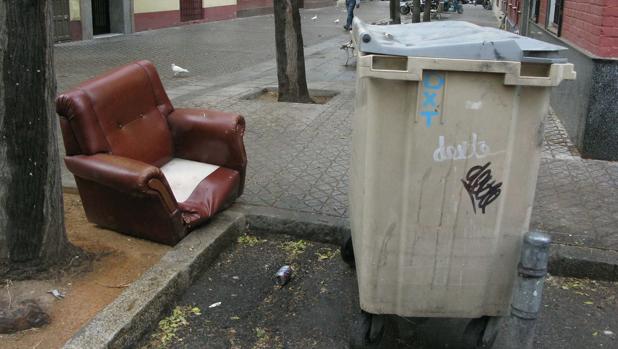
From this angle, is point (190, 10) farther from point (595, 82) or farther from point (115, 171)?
point (115, 171)

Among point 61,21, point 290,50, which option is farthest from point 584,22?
point 61,21

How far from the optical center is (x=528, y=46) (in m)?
2.61

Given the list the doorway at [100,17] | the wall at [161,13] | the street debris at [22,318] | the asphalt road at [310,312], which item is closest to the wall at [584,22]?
the asphalt road at [310,312]

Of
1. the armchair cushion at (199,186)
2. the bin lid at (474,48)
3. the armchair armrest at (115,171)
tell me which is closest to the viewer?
the bin lid at (474,48)

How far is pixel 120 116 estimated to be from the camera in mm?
4109

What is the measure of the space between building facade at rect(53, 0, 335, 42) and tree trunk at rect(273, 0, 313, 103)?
8.22 metres

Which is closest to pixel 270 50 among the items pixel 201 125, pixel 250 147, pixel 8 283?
pixel 250 147

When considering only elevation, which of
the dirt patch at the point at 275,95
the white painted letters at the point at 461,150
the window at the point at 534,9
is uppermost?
the window at the point at 534,9

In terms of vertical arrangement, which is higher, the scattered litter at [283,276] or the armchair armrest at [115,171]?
the armchair armrest at [115,171]

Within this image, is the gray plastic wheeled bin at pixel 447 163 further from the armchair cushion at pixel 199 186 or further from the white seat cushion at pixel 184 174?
the white seat cushion at pixel 184 174

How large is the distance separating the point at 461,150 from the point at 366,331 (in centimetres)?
107

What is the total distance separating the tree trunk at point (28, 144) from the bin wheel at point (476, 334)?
2351 mm

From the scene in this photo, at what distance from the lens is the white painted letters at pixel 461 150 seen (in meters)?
2.70

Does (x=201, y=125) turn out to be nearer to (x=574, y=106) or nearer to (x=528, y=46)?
(x=528, y=46)
